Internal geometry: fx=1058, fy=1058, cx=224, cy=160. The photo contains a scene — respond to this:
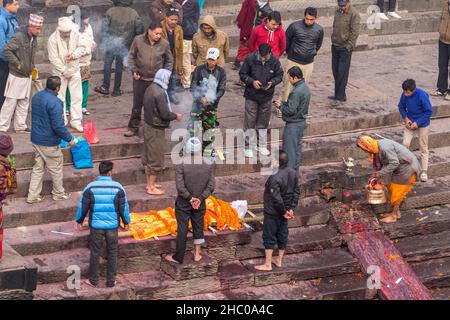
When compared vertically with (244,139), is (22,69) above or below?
above

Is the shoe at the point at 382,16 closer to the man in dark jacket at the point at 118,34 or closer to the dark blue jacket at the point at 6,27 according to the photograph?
the man in dark jacket at the point at 118,34

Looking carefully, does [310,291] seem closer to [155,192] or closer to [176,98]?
[155,192]

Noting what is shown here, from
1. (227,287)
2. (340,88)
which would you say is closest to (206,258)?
(227,287)

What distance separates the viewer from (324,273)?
45.1ft

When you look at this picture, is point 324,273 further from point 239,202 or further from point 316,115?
point 316,115

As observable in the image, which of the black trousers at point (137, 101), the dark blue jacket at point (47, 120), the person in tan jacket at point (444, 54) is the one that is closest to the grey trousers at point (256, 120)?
the black trousers at point (137, 101)

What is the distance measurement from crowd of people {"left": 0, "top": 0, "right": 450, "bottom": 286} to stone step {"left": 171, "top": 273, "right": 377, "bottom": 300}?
340mm

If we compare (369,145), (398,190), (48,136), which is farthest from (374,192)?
(48,136)

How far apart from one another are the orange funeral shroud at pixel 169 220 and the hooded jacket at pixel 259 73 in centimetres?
186

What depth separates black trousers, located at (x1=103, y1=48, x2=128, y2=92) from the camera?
16.5 meters

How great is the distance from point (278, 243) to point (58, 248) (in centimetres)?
276

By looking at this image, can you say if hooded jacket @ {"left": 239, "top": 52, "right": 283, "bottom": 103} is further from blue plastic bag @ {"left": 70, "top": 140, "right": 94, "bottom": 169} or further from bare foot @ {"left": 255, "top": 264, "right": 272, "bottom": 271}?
bare foot @ {"left": 255, "top": 264, "right": 272, "bottom": 271}
